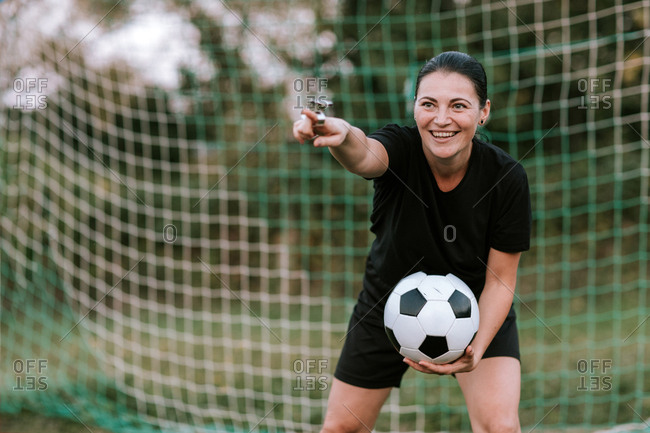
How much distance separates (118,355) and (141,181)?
255 cm

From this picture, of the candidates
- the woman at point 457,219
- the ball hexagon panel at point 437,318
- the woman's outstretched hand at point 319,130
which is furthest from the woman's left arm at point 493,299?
the woman's outstretched hand at point 319,130

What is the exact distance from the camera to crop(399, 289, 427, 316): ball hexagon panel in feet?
7.89

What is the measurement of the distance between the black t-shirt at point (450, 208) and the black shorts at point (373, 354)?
26cm

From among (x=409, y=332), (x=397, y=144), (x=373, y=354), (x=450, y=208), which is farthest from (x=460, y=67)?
(x=373, y=354)

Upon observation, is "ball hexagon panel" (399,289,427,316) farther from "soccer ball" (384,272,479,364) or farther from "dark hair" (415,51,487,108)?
"dark hair" (415,51,487,108)

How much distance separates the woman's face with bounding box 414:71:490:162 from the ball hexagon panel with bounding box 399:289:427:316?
0.47 metres

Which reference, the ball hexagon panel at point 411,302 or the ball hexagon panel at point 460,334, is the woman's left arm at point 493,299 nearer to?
the ball hexagon panel at point 460,334

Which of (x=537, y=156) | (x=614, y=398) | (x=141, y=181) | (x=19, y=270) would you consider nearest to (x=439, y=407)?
(x=614, y=398)

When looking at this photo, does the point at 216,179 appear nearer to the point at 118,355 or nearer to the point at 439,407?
the point at 118,355

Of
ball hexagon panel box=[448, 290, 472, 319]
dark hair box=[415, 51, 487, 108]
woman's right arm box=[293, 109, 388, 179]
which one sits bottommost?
ball hexagon panel box=[448, 290, 472, 319]

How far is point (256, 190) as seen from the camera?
28.6ft

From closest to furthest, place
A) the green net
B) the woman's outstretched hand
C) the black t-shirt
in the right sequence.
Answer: the woman's outstretched hand < the black t-shirt < the green net

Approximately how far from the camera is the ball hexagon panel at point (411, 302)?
2.41 m

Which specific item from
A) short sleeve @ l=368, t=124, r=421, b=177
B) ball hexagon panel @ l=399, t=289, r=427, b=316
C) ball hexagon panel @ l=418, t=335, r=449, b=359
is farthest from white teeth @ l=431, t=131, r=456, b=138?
ball hexagon panel @ l=418, t=335, r=449, b=359
